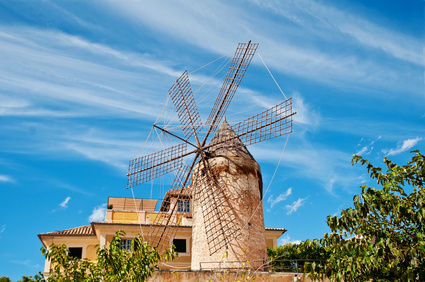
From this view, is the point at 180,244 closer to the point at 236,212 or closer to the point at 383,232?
the point at 236,212

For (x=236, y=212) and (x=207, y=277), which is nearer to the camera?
(x=207, y=277)

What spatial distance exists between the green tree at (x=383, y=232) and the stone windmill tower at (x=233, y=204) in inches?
310

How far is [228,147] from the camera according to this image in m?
18.9

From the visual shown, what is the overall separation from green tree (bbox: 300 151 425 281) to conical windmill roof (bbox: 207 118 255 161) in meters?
9.57

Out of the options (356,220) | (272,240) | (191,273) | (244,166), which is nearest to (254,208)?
(244,166)

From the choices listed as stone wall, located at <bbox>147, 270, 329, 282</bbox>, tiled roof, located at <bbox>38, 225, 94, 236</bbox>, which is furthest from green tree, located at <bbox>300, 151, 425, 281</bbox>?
tiled roof, located at <bbox>38, 225, 94, 236</bbox>

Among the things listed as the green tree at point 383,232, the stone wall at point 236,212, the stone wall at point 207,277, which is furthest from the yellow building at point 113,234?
the green tree at point 383,232

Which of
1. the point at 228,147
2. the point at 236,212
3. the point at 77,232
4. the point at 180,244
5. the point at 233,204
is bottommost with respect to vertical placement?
the point at 180,244

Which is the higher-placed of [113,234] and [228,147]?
[228,147]

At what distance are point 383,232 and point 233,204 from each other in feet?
30.6

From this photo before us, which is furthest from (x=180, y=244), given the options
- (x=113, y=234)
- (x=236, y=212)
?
(x=236, y=212)

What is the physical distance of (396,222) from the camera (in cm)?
912

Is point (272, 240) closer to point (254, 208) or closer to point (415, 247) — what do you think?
point (254, 208)

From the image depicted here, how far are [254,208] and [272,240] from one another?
6.74m
